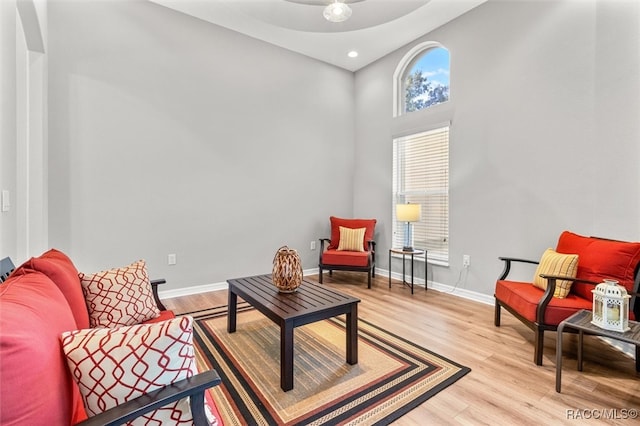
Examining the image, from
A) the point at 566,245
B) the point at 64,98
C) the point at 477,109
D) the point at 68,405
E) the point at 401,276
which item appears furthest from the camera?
the point at 401,276

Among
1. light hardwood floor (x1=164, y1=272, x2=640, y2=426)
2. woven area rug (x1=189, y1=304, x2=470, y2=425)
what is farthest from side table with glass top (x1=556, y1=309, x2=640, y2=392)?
woven area rug (x1=189, y1=304, x2=470, y2=425)

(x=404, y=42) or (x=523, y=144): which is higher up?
(x=404, y=42)

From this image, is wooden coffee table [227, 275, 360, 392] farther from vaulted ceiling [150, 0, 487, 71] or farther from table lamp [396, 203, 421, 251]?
vaulted ceiling [150, 0, 487, 71]

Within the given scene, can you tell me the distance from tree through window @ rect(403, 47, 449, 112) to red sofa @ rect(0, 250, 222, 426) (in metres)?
4.25

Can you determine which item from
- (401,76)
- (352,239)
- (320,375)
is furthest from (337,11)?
(320,375)

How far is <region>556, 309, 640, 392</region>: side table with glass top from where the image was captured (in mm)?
1729

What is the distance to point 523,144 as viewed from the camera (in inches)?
125

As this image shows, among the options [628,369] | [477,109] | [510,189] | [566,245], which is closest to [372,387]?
[628,369]

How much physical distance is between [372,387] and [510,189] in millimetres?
2599

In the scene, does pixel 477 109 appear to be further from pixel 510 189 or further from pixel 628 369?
pixel 628 369

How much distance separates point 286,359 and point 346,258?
7.85 ft

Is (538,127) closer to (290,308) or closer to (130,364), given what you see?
Answer: (290,308)

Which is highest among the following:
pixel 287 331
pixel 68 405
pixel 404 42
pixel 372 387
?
pixel 404 42

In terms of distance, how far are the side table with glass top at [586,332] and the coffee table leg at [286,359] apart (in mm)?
1660
